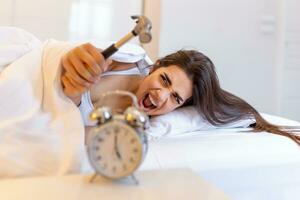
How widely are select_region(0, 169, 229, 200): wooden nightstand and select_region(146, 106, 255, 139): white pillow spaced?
1.35 ft

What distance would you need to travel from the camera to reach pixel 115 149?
51cm

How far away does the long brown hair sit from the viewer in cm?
112

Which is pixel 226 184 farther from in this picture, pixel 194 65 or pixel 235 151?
pixel 194 65

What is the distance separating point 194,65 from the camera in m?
1.13

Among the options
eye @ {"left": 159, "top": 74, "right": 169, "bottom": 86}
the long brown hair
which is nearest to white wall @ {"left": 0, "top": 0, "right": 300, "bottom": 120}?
the long brown hair

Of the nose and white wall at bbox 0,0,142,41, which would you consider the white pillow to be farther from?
white wall at bbox 0,0,142,41

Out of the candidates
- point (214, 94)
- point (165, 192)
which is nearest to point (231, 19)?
point (214, 94)

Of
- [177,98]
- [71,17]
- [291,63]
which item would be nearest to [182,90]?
[177,98]

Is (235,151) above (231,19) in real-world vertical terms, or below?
below

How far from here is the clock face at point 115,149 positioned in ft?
1.67

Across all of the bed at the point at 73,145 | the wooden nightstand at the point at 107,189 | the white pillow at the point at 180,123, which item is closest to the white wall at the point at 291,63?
the white pillow at the point at 180,123

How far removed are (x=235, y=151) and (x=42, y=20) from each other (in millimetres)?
1281

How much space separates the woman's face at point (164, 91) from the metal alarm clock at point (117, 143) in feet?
1.70

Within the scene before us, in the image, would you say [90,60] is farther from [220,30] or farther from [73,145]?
[220,30]
